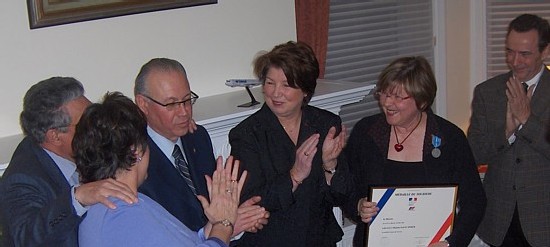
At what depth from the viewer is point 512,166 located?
3.71 meters

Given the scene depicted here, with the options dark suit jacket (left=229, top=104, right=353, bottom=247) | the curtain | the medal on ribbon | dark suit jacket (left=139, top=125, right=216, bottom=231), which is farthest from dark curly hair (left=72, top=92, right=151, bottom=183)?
the curtain

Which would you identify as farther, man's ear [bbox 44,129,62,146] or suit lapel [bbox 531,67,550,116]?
suit lapel [bbox 531,67,550,116]

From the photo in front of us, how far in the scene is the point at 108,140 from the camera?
223cm

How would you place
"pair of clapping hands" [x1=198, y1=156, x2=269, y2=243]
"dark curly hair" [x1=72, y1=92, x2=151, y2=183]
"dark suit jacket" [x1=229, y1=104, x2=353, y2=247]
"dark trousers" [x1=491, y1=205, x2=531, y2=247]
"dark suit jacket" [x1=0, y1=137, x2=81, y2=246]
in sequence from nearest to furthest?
"dark curly hair" [x1=72, y1=92, x2=151, y2=183] → "dark suit jacket" [x1=0, y1=137, x2=81, y2=246] → "pair of clapping hands" [x1=198, y1=156, x2=269, y2=243] → "dark suit jacket" [x1=229, y1=104, x2=353, y2=247] → "dark trousers" [x1=491, y1=205, x2=531, y2=247]

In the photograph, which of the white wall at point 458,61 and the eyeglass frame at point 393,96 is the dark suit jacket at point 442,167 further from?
the white wall at point 458,61

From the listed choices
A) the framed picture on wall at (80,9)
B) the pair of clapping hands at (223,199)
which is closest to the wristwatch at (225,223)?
the pair of clapping hands at (223,199)

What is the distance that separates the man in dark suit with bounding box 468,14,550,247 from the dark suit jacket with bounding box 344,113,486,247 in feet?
1.30

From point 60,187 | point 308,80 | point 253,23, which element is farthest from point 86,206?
point 253,23

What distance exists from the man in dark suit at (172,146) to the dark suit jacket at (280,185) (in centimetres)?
16

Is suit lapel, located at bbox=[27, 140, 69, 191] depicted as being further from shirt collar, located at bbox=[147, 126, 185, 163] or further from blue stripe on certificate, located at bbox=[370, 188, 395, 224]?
blue stripe on certificate, located at bbox=[370, 188, 395, 224]

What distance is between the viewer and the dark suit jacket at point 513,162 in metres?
3.69

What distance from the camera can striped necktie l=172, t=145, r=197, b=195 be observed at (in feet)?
9.73

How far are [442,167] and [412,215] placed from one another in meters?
0.23

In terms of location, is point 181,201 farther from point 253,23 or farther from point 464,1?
point 464,1
